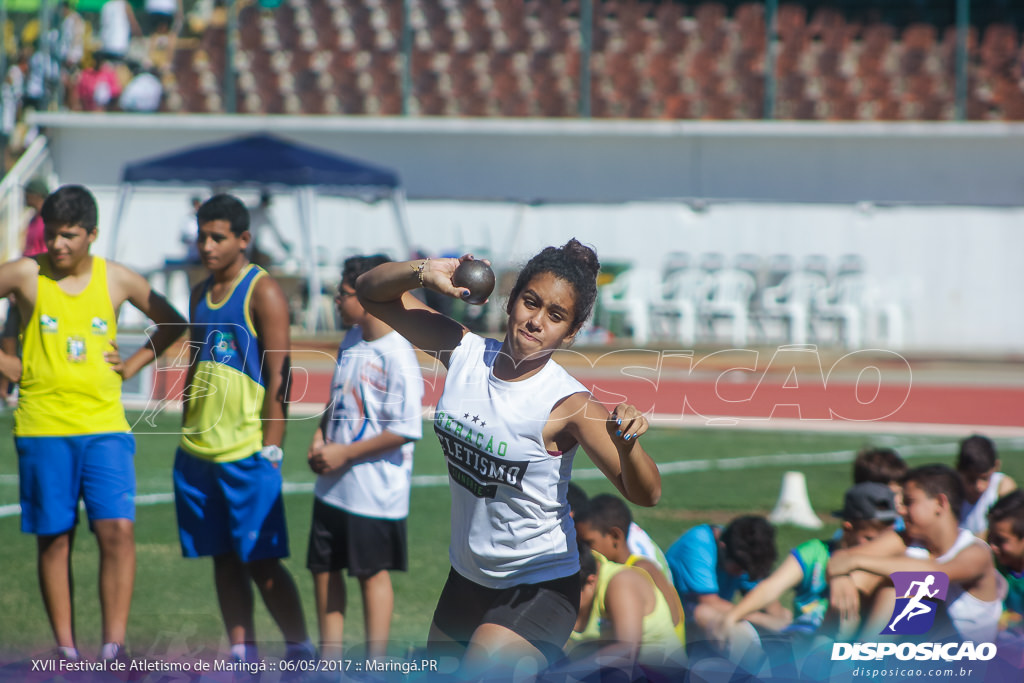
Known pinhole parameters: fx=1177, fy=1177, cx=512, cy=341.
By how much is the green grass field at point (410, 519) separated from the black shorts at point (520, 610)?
1.14 m

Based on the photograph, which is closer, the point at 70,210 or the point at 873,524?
the point at 70,210

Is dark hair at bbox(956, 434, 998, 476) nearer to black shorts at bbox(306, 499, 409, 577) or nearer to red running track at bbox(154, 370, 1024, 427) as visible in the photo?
red running track at bbox(154, 370, 1024, 427)

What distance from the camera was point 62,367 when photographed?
5.10 metres

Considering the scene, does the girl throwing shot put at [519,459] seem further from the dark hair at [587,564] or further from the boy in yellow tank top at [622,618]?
the dark hair at [587,564]

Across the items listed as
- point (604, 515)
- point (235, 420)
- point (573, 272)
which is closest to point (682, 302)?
point (604, 515)

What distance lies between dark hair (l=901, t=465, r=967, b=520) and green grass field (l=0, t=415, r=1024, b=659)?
2257mm

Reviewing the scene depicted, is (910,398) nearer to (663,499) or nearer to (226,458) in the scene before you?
(663,499)

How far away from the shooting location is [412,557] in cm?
716

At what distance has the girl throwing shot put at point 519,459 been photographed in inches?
140

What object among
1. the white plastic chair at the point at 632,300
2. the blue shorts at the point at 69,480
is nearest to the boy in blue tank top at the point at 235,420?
the blue shorts at the point at 69,480

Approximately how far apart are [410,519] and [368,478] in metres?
2.98

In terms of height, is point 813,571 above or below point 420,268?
below

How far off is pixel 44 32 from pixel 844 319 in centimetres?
1504

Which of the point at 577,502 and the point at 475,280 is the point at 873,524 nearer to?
the point at 577,502
